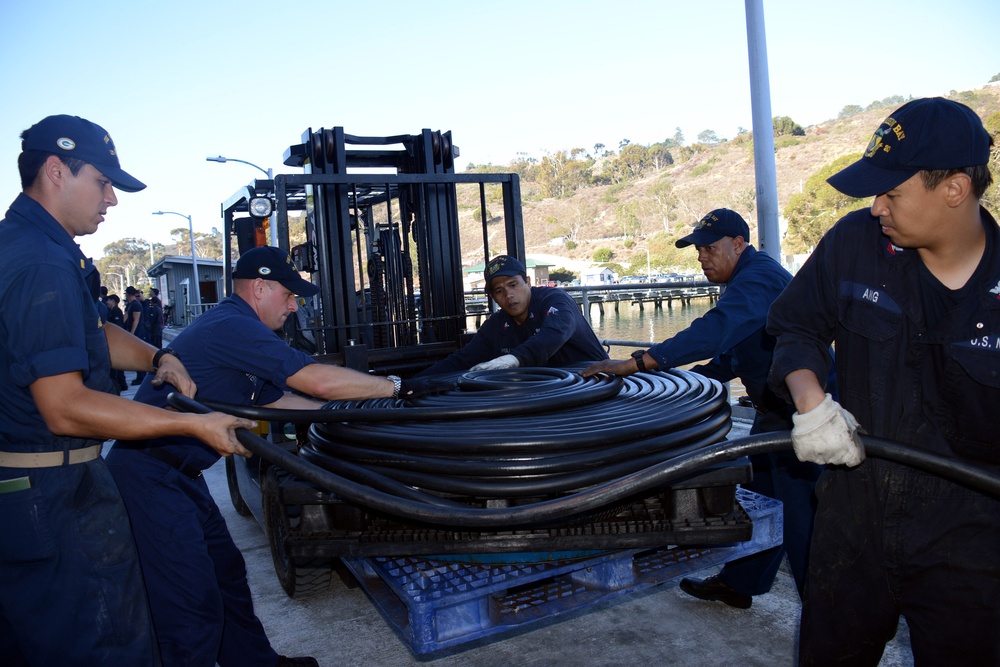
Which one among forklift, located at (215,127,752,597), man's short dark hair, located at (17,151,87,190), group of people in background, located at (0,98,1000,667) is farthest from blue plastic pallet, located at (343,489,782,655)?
man's short dark hair, located at (17,151,87,190)

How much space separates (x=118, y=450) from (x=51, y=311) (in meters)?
0.90

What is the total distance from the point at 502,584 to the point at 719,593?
1921mm

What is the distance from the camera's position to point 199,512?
10.7ft

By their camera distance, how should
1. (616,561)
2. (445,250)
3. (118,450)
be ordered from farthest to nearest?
1. (445,250)
2. (118,450)
3. (616,561)

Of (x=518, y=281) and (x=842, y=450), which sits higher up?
(x=518, y=281)

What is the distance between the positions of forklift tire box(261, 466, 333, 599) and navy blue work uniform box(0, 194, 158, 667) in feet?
5.66

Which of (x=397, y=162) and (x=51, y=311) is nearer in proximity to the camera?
(x=51, y=311)

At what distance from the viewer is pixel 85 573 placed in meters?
2.47

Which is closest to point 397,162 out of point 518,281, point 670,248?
point 518,281

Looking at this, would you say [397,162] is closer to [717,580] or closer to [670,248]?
[717,580]

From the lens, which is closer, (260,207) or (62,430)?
(62,430)

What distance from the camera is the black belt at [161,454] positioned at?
3.08 meters

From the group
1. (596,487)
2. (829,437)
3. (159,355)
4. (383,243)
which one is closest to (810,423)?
(829,437)

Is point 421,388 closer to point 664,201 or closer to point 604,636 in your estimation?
point 604,636
